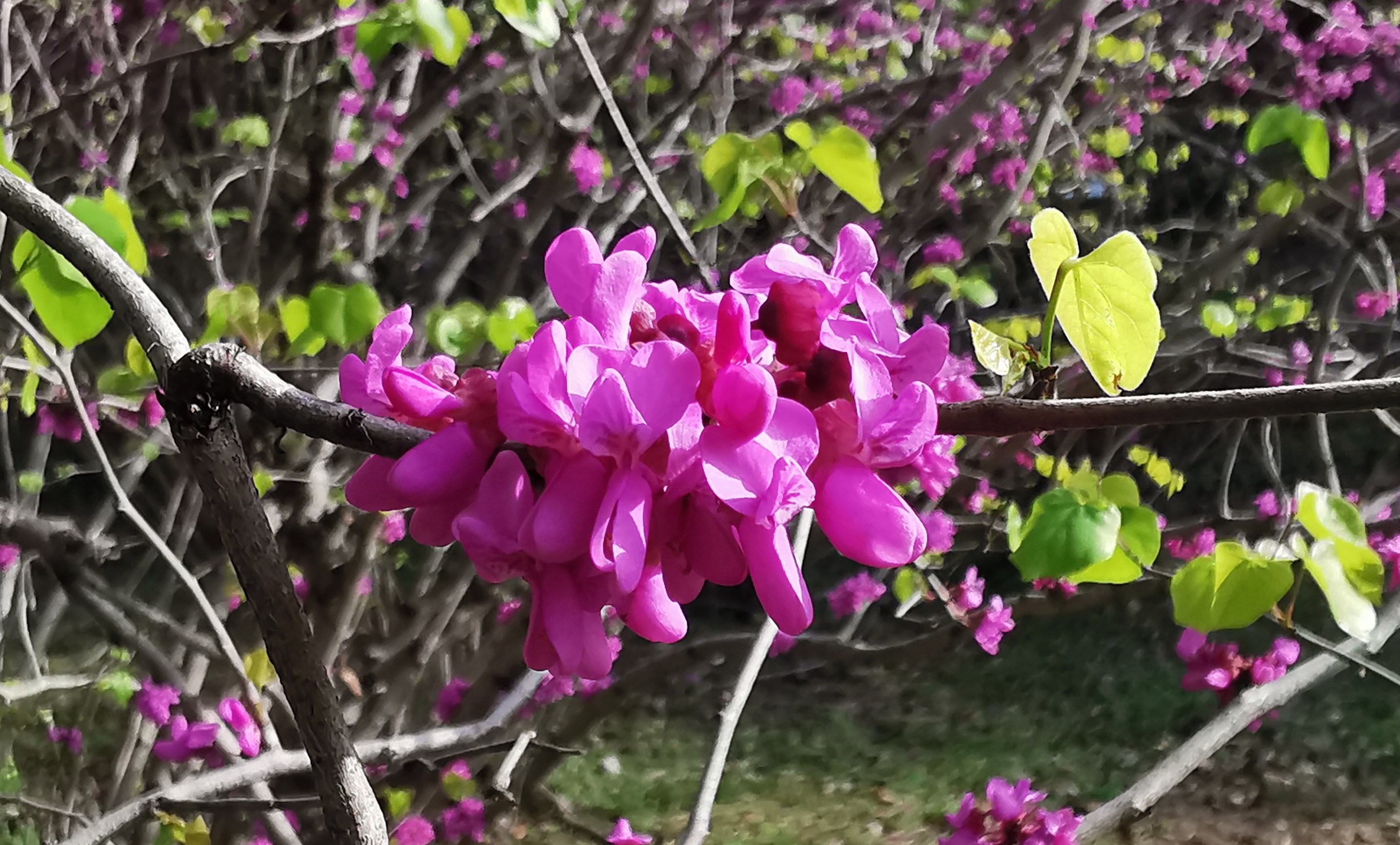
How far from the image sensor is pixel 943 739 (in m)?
4.70

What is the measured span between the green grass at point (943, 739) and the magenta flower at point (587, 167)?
8.15ft

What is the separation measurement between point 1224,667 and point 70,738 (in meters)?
3.04

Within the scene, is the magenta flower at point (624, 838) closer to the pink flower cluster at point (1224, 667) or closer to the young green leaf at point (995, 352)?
the pink flower cluster at point (1224, 667)

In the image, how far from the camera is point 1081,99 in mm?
3545

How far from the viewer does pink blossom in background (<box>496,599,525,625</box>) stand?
2.70 metres

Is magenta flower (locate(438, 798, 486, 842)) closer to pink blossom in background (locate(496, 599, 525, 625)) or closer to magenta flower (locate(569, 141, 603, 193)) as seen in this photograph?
pink blossom in background (locate(496, 599, 525, 625))

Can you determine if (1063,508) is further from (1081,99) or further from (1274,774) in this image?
(1274,774)

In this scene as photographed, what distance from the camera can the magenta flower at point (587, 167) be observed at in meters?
2.74

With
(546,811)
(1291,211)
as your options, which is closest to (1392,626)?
(1291,211)

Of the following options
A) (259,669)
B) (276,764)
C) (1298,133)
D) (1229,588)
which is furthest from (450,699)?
(1298,133)

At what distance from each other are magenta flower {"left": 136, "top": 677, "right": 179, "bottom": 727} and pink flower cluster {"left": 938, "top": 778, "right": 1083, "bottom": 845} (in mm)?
1642

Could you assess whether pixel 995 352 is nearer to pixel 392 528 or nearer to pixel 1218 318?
pixel 1218 318

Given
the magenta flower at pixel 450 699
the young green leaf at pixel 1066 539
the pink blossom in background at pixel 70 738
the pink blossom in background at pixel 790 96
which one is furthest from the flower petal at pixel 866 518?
the pink blossom in background at pixel 70 738

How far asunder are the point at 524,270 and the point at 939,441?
122 inches
